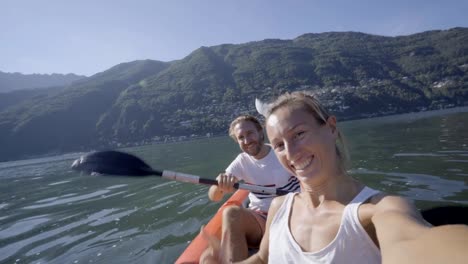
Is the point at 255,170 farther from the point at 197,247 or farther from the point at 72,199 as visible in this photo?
the point at 72,199

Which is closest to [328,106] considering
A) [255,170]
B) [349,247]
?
[255,170]

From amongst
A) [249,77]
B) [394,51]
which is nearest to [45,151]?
[249,77]

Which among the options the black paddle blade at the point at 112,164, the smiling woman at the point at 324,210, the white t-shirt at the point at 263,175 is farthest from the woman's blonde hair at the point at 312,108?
A: the black paddle blade at the point at 112,164

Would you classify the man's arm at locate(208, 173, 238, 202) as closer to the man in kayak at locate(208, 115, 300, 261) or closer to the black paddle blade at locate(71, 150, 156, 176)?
the man in kayak at locate(208, 115, 300, 261)

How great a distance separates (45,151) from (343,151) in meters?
120

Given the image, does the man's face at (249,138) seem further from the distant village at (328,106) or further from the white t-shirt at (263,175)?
the distant village at (328,106)

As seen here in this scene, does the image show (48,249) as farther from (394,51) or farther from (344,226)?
(394,51)

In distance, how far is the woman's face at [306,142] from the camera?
1921mm

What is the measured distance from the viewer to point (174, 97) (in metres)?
126

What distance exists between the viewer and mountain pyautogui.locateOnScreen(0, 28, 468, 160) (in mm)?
99812

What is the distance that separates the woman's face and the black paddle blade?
3.42 m

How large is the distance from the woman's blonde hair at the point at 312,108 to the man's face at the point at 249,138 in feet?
8.28

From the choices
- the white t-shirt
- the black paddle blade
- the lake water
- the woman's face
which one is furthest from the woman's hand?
the lake water

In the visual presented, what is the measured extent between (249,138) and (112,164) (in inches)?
80.8
